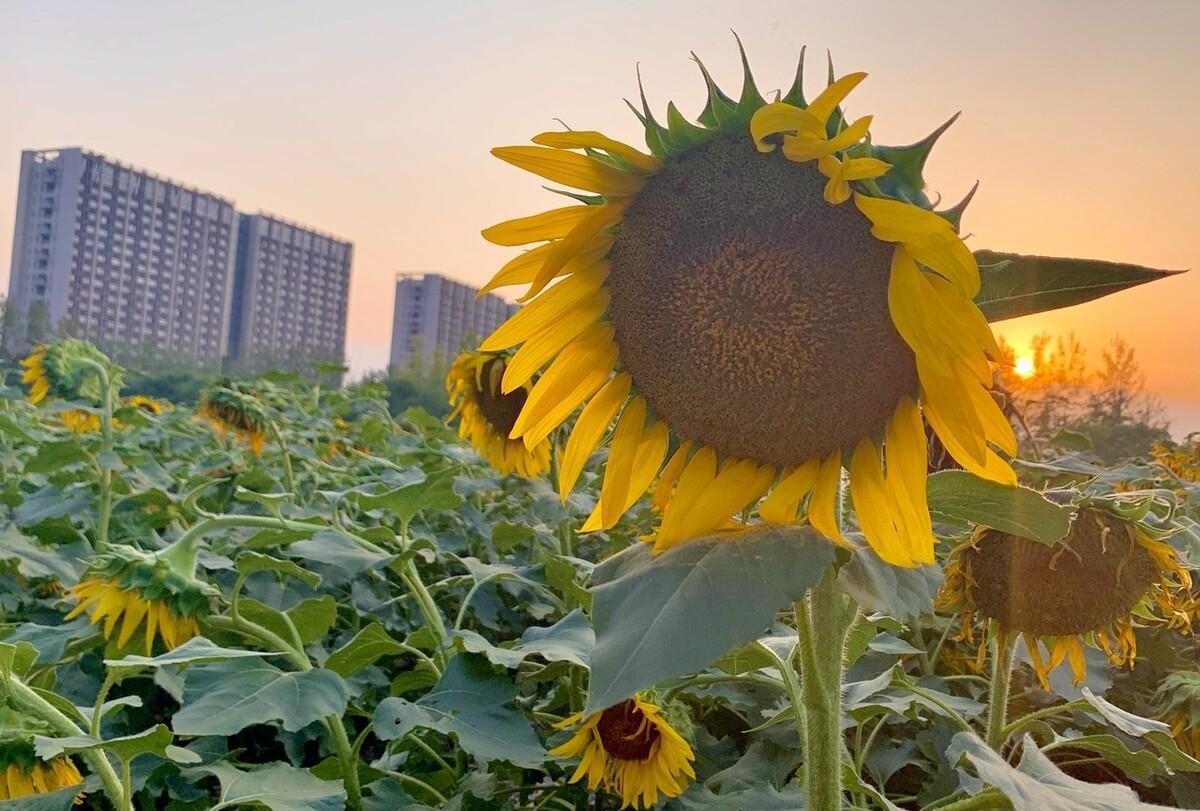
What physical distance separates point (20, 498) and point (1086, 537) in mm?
2419

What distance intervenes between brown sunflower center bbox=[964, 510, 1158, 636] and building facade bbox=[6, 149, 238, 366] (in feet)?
135

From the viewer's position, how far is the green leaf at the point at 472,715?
108cm

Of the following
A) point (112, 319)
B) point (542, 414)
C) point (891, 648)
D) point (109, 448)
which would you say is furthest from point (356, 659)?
point (112, 319)

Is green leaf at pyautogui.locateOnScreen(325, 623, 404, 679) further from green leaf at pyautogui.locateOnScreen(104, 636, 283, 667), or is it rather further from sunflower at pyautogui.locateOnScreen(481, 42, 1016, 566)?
sunflower at pyautogui.locateOnScreen(481, 42, 1016, 566)

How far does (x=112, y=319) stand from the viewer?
3931cm

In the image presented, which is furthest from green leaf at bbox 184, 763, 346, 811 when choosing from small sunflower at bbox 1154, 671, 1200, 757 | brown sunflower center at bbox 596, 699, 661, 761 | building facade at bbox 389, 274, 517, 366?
building facade at bbox 389, 274, 517, 366

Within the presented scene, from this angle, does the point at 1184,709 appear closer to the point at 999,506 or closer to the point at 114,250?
the point at 999,506

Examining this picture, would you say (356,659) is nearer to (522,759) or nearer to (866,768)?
(522,759)

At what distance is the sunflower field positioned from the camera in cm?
65

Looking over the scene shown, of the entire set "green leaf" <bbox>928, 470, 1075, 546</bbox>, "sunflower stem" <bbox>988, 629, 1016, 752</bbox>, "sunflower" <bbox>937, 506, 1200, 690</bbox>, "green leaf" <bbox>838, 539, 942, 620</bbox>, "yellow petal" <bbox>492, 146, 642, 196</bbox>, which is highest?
"yellow petal" <bbox>492, 146, 642, 196</bbox>

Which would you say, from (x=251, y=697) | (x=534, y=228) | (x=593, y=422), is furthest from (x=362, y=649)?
(x=534, y=228)

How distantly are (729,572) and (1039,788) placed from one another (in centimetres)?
32

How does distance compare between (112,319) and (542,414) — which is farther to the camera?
(112,319)

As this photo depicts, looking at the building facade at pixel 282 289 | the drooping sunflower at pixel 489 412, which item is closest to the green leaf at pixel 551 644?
the drooping sunflower at pixel 489 412
